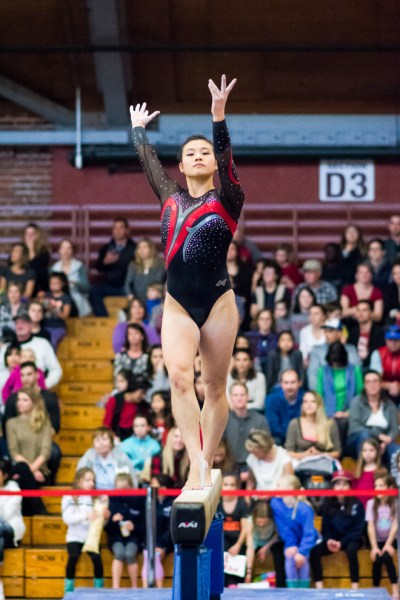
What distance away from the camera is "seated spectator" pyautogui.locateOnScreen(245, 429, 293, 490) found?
359 inches

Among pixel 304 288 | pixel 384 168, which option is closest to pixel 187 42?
pixel 384 168

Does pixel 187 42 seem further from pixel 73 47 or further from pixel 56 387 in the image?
pixel 56 387

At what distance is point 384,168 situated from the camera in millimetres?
14016

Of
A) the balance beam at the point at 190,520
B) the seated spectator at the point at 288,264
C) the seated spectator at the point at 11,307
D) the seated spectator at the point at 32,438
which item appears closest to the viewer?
the balance beam at the point at 190,520

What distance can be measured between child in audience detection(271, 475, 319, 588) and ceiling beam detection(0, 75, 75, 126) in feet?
22.2

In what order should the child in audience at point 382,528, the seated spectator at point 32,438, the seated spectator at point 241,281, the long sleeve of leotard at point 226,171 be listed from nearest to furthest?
the long sleeve of leotard at point 226,171 < the child in audience at point 382,528 < the seated spectator at point 32,438 < the seated spectator at point 241,281

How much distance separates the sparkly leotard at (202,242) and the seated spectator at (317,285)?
5.75 m

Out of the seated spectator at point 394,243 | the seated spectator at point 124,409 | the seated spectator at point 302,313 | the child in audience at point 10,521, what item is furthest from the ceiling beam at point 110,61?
the child in audience at point 10,521

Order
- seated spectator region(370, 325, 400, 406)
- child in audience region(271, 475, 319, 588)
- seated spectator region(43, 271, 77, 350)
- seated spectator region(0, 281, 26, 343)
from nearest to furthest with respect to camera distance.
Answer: child in audience region(271, 475, 319, 588) < seated spectator region(370, 325, 400, 406) < seated spectator region(0, 281, 26, 343) < seated spectator region(43, 271, 77, 350)

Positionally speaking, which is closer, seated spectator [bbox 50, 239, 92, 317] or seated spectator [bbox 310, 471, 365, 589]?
seated spectator [bbox 310, 471, 365, 589]

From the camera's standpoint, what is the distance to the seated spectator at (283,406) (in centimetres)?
1004

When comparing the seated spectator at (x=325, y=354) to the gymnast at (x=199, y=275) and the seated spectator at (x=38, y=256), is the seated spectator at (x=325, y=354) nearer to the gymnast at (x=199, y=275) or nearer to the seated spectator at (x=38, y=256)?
the seated spectator at (x=38, y=256)

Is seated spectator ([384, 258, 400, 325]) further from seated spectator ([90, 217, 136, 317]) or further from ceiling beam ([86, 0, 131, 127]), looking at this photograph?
ceiling beam ([86, 0, 131, 127])

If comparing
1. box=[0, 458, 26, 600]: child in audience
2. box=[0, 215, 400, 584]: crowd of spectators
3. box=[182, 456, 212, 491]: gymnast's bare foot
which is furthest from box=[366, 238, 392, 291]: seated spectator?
box=[182, 456, 212, 491]: gymnast's bare foot
